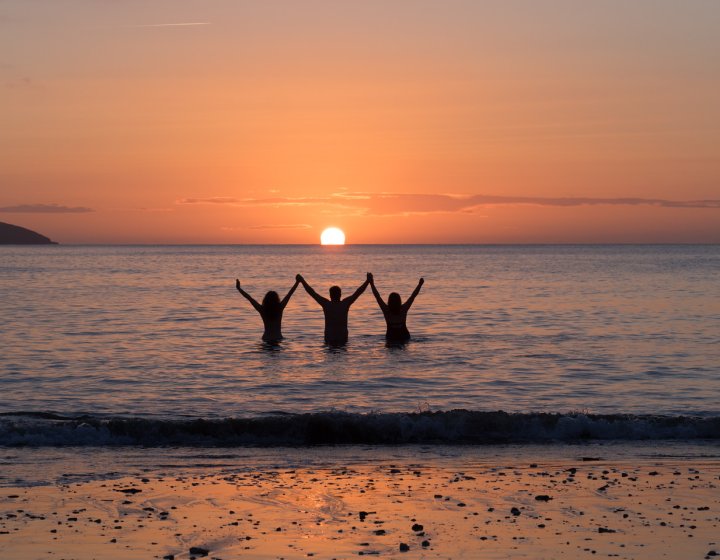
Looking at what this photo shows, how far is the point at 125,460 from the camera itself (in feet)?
36.8

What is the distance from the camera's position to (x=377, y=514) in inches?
334

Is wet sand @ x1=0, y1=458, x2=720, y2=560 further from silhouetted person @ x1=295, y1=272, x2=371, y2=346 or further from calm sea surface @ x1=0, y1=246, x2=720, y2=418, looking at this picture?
silhouetted person @ x1=295, y1=272, x2=371, y2=346

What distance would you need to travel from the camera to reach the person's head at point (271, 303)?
22234mm

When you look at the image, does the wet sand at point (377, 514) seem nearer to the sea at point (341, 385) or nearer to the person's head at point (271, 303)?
the sea at point (341, 385)

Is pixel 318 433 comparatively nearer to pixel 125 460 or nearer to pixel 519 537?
pixel 125 460

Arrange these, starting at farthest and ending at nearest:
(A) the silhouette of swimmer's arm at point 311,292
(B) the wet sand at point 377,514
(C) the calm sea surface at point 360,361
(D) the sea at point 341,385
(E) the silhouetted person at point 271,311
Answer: (E) the silhouetted person at point 271,311, (A) the silhouette of swimmer's arm at point 311,292, (C) the calm sea surface at point 360,361, (D) the sea at point 341,385, (B) the wet sand at point 377,514

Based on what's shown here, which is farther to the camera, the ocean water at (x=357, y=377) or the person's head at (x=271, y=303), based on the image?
the person's head at (x=271, y=303)

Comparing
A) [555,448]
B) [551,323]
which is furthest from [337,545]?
[551,323]

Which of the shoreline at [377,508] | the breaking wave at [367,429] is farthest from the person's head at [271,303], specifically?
the shoreline at [377,508]

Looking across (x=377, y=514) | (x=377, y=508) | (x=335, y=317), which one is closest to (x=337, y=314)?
(x=335, y=317)

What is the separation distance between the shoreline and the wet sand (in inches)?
0.7

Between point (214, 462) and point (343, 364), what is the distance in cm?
925

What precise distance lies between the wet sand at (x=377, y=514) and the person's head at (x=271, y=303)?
11.9 metres

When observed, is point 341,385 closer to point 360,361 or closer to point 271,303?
point 360,361
